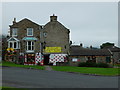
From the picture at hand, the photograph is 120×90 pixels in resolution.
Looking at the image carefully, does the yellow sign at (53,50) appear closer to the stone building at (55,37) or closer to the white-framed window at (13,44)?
the stone building at (55,37)

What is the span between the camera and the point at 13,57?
3753cm

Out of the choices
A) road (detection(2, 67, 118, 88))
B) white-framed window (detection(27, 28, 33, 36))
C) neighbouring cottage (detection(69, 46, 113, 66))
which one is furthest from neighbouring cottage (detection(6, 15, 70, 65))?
road (detection(2, 67, 118, 88))

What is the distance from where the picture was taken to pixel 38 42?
3775 cm

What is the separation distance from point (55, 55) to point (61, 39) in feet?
12.0

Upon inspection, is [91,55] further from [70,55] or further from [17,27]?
[17,27]

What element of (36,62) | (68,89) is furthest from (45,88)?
(36,62)

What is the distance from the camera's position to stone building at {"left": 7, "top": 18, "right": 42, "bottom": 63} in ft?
123

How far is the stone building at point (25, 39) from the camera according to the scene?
37.3 meters

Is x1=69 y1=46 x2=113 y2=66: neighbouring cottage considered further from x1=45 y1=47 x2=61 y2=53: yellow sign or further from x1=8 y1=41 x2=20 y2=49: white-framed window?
x1=8 y1=41 x2=20 y2=49: white-framed window

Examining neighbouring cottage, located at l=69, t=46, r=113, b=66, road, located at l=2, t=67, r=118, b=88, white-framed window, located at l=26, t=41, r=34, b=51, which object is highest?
white-framed window, located at l=26, t=41, r=34, b=51

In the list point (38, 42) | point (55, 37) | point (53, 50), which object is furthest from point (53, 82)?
point (55, 37)

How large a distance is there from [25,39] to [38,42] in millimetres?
2614

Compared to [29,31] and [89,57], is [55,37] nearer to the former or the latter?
[29,31]

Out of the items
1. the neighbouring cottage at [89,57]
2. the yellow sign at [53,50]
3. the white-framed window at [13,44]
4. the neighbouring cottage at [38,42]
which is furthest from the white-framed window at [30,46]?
the neighbouring cottage at [89,57]
